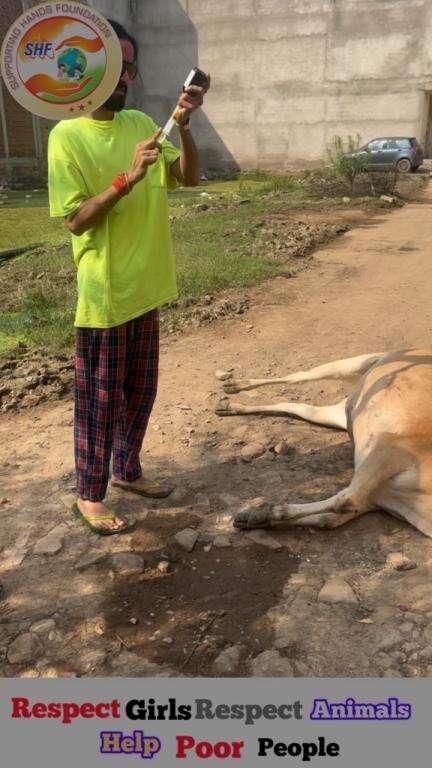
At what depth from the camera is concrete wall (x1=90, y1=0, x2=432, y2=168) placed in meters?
23.3

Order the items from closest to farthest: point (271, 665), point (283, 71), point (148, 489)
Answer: point (271, 665) < point (148, 489) < point (283, 71)

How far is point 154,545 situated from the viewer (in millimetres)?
2900

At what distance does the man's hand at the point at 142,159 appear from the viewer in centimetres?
239

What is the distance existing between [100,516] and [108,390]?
24.1 inches

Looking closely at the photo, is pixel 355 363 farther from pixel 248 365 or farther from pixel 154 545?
pixel 154 545

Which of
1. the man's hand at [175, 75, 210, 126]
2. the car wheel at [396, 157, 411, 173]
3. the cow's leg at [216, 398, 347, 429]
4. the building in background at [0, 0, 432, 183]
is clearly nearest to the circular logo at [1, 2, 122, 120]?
the man's hand at [175, 75, 210, 126]

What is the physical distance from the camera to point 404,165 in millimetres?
20578

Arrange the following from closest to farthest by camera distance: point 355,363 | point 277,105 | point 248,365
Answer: point 355,363
point 248,365
point 277,105

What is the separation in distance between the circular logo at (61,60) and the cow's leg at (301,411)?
7.54ft

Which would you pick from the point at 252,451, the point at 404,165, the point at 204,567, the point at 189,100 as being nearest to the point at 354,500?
the point at 204,567

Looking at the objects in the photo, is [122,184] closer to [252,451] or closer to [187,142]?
[187,142]

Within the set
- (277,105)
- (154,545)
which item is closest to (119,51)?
(154,545)

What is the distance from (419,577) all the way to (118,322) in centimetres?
162

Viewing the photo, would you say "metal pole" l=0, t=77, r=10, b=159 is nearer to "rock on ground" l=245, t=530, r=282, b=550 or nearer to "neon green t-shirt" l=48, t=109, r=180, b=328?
"neon green t-shirt" l=48, t=109, r=180, b=328
